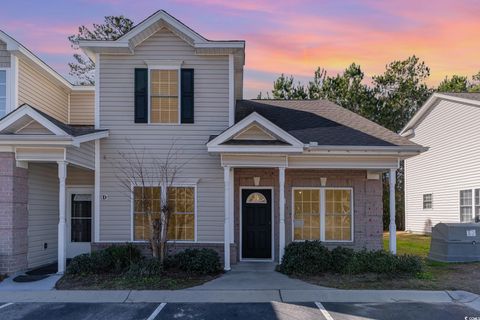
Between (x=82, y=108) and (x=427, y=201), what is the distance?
17839 mm

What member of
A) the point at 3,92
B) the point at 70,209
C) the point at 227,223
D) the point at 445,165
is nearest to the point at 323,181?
the point at 227,223

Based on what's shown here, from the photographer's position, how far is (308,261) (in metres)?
13.3

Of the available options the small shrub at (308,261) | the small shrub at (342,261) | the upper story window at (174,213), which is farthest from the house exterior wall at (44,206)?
the small shrub at (342,261)

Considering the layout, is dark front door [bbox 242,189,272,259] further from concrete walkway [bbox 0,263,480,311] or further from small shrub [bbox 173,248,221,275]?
concrete walkway [bbox 0,263,480,311]

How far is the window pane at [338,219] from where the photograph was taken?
15703 mm

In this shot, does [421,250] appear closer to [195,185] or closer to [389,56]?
[195,185]

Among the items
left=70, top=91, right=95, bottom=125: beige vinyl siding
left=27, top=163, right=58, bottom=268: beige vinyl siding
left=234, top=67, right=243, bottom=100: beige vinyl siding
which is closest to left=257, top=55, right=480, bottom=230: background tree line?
left=234, top=67, right=243, bottom=100: beige vinyl siding

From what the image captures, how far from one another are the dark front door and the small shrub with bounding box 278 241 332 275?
7.07 feet

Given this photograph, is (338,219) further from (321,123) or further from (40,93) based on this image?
(40,93)

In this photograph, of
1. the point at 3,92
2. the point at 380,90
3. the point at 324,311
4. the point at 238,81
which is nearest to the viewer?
the point at 324,311

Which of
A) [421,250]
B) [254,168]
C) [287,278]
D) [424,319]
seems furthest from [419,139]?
[424,319]

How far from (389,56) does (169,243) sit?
88.3ft

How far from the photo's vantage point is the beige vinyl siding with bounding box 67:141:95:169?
13.2 m

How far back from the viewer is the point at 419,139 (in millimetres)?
27359
